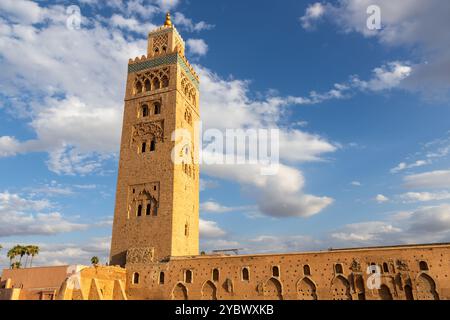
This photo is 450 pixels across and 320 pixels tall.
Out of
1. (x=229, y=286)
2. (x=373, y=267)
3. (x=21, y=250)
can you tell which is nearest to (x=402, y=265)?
(x=373, y=267)

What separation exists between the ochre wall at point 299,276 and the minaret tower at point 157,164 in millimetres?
1830

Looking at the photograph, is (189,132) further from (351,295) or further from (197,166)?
(351,295)

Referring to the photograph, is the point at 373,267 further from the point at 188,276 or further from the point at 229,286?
the point at 188,276

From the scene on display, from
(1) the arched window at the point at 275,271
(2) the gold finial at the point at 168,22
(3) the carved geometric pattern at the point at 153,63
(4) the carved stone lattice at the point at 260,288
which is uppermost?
(2) the gold finial at the point at 168,22

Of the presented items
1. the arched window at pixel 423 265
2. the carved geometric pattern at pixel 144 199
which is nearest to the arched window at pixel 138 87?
the carved geometric pattern at pixel 144 199

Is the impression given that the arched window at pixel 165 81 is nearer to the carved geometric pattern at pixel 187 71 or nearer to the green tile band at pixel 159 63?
the green tile band at pixel 159 63

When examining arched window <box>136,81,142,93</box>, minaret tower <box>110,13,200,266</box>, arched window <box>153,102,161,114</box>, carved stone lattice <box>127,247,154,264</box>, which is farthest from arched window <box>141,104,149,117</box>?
carved stone lattice <box>127,247,154,264</box>

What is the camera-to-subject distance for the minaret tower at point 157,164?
87.9 feet

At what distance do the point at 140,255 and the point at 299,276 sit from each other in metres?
11.2

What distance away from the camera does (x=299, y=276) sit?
73.1ft

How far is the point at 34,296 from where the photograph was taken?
24484 mm

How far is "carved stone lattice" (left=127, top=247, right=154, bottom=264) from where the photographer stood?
85.2 feet
